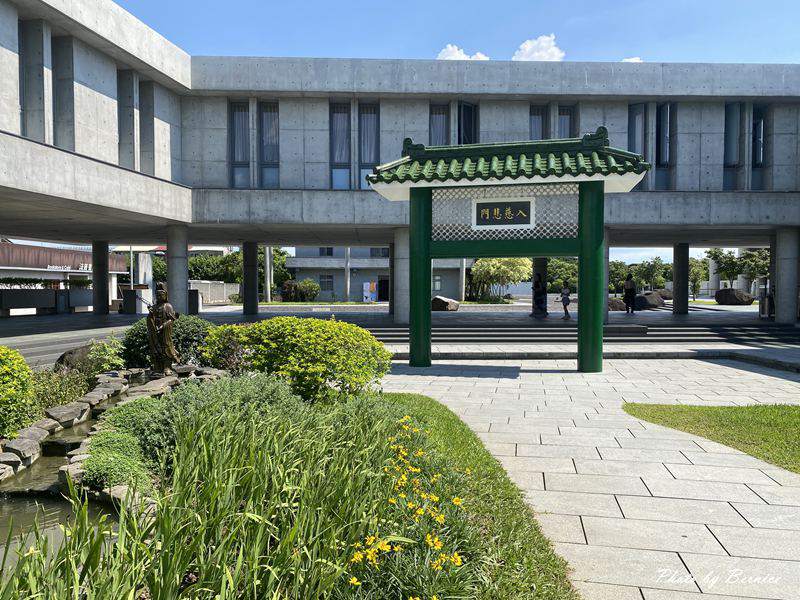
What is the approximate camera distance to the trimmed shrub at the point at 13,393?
6.45 meters

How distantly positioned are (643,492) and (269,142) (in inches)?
698

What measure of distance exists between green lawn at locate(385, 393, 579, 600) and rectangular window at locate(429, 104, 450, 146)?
49.6ft

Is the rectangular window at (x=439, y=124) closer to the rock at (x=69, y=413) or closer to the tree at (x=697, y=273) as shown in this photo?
the rock at (x=69, y=413)

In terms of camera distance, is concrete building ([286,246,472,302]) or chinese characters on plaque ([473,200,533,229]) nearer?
chinese characters on plaque ([473,200,533,229])

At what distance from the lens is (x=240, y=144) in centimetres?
1903

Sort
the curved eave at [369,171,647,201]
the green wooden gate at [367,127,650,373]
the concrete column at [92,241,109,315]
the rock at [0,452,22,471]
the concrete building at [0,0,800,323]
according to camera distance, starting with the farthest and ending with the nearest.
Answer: the concrete column at [92,241,109,315]
the concrete building at [0,0,800,323]
the green wooden gate at [367,127,650,373]
the curved eave at [369,171,647,201]
the rock at [0,452,22,471]

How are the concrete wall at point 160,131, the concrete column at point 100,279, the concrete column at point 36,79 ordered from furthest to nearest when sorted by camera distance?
the concrete column at point 100,279 < the concrete wall at point 160,131 < the concrete column at point 36,79

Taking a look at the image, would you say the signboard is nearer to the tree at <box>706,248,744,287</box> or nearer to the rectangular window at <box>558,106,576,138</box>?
the rectangular window at <box>558,106,576,138</box>

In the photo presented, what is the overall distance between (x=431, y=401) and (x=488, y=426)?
60.1 inches

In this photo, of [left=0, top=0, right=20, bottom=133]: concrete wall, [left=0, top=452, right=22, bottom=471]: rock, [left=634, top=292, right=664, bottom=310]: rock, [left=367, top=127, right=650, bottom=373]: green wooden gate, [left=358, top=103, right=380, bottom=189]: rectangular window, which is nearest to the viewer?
[left=0, top=452, right=22, bottom=471]: rock

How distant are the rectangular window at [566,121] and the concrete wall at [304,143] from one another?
8072mm

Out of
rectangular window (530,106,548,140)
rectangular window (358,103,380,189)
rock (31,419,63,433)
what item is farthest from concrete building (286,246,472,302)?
rock (31,419,63,433)

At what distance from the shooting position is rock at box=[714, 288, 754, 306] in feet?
128

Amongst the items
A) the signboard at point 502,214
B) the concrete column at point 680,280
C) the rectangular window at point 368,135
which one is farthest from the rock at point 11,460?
the concrete column at point 680,280
